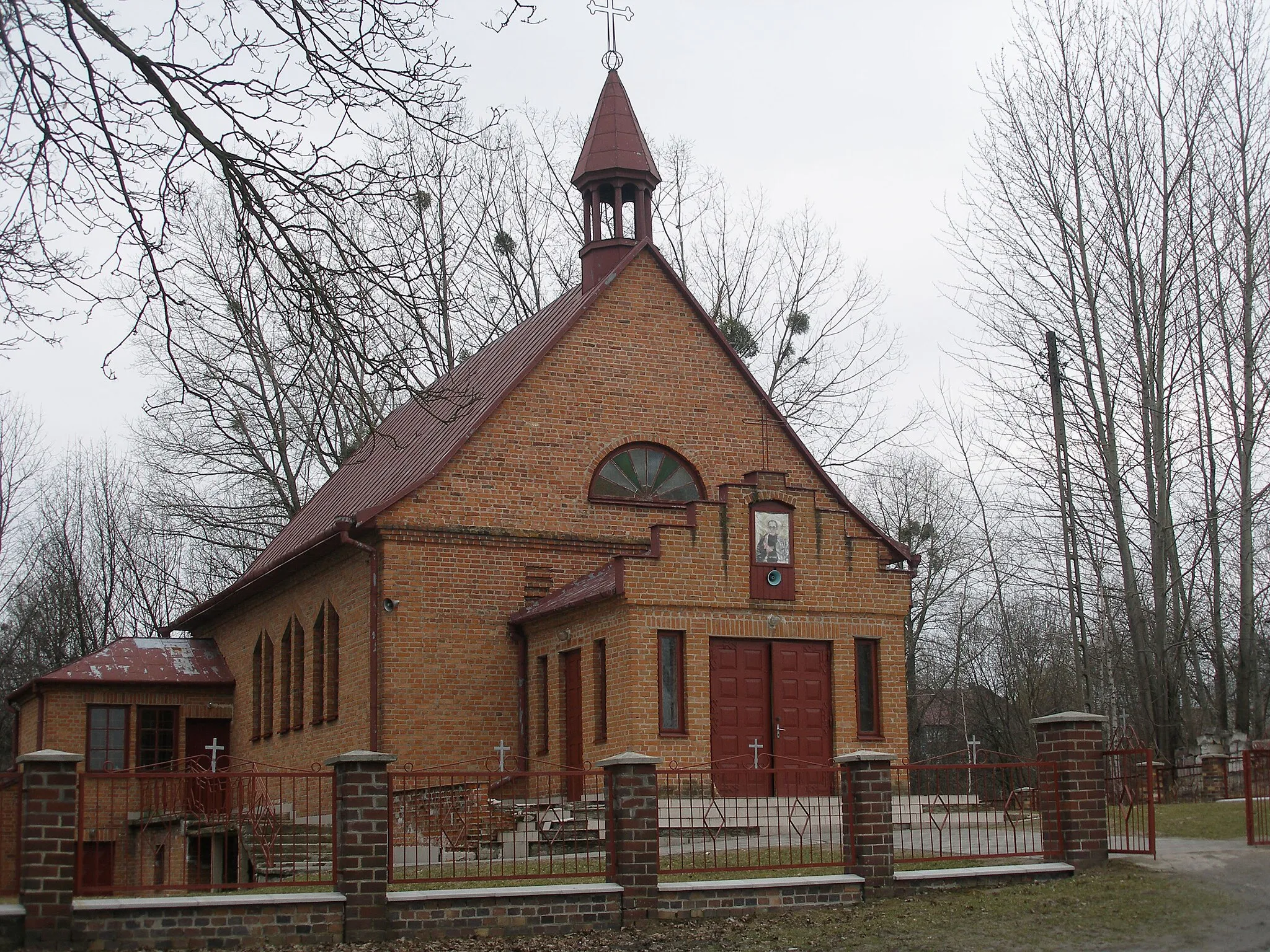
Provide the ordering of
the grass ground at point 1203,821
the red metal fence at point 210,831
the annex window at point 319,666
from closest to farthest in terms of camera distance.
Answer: the red metal fence at point 210,831, the grass ground at point 1203,821, the annex window at point 319,666

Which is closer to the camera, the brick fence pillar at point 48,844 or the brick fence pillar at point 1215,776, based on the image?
the brick fence pillar at point 48,844

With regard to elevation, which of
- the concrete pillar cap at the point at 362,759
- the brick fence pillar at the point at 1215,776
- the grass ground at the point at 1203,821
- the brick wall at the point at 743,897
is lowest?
the brick wall at the point at 743,897

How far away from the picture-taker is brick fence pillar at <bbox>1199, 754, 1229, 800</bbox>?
889 inches

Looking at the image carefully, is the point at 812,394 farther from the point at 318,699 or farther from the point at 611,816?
the point at 611,816

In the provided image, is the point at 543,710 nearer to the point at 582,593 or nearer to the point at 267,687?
the point at 582,593

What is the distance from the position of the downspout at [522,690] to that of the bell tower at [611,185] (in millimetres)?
6551

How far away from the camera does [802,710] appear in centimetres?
2117

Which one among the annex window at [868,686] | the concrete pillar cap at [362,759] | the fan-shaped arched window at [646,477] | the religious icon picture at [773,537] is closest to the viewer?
the concrete pillar cap at [362,759]

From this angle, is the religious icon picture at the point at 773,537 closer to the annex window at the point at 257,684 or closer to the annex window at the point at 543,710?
the annex window at the point at 543,710

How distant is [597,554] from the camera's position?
23.0 m

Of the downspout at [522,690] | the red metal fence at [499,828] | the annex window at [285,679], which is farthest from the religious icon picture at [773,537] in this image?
the annex window at [285,679]

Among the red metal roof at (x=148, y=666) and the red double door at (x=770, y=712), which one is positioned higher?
the red metal roof at (x=148, y=666)

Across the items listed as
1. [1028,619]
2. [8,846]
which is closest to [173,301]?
[8,846]

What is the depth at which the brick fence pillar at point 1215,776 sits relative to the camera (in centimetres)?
2258
